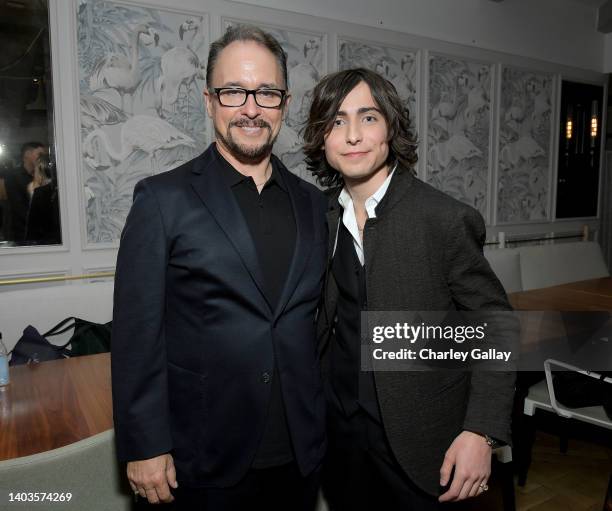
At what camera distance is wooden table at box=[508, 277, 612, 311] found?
9.27 feet

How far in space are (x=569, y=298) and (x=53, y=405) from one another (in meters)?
2.74

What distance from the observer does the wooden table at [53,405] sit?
135 cm

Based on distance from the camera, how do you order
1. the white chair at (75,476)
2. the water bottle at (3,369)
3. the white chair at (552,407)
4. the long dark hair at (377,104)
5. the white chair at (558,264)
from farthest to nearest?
the white chair at (558,264) → the white chair at (552,407) → the water bottle at (3,369) → the long dark hair at (377,104) → the white chair at (75,476)

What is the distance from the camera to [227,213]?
1183 mm

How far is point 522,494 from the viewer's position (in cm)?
256

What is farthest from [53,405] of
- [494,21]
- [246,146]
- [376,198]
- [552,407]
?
[494,21]

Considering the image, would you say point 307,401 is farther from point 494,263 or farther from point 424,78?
point 424,78

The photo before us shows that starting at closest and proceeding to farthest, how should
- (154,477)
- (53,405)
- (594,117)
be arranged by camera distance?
(154,477) < (53,405) < (594,117)

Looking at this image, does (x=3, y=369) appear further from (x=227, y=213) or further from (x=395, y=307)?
(x=395, y=307)

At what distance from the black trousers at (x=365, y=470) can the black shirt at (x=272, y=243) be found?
0.17 metres

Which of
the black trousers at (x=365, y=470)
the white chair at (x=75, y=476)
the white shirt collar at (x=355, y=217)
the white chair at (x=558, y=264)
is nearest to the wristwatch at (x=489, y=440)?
the black trousers at (x=365, y=470)

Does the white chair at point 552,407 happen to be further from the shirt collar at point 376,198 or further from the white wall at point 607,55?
the white wall at point 607,55

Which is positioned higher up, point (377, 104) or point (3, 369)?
point (377, 104)

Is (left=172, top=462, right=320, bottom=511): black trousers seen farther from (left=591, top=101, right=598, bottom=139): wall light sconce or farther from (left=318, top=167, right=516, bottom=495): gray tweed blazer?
(left=591, top=101, right=598, bottom=139): wall light sconce
